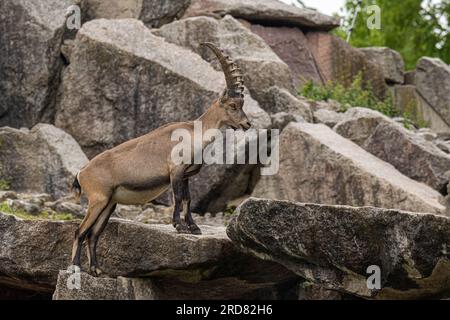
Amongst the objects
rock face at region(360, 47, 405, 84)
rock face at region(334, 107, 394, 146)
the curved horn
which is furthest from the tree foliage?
the curved horn

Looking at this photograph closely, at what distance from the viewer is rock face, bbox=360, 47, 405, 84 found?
27.0 metres

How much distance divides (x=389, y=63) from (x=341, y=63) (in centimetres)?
164

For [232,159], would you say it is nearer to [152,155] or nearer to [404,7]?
[152,155]

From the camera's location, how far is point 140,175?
1476 centimetres

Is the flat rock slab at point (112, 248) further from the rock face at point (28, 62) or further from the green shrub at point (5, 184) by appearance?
the rock face at point (28, 62)

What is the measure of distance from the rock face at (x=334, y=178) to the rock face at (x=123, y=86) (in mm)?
1536

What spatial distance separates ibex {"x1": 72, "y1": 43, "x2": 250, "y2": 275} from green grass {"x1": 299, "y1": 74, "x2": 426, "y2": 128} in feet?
29.0

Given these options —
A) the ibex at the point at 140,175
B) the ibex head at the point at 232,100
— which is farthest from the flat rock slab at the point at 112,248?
the ibex head at the point at 232,100

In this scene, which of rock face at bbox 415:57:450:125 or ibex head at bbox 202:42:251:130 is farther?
rock face at bbox 415:57:450:125

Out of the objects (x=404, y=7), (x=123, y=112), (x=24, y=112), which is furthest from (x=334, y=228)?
(x=404, y=7)

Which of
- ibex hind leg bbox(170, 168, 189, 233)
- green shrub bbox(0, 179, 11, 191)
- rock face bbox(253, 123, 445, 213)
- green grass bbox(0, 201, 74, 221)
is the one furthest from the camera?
green shrub bbox(0, 179, 11, 191)

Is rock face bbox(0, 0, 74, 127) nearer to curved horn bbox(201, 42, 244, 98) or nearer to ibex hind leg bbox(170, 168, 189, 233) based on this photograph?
curved horn bbox(201, 42, 244, 98)

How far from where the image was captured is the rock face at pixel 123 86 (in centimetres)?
2083

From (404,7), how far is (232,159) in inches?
886
